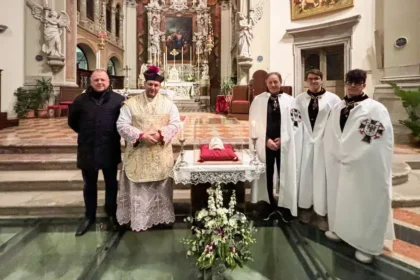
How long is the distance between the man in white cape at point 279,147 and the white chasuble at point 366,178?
57 cm

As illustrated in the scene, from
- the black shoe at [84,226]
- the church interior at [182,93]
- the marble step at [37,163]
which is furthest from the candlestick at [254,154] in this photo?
the marble step at [37,163]

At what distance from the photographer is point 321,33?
428 inches

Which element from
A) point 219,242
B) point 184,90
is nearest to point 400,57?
point 219,242

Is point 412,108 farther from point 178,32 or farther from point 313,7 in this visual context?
point 178,32

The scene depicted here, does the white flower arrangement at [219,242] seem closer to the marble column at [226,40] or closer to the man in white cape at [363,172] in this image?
the man in white cape at [363,172]

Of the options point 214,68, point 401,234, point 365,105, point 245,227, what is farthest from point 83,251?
point 214,68

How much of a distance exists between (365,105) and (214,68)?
50.0 ft

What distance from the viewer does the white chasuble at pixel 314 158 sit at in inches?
127

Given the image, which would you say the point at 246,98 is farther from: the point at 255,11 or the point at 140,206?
the point at 140,206

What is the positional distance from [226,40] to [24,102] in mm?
10608

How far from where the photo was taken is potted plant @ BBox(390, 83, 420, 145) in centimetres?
635

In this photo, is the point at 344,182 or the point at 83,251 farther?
the point at 83,251

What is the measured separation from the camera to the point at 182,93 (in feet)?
50.5

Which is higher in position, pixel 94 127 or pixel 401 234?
pixel 94 127
